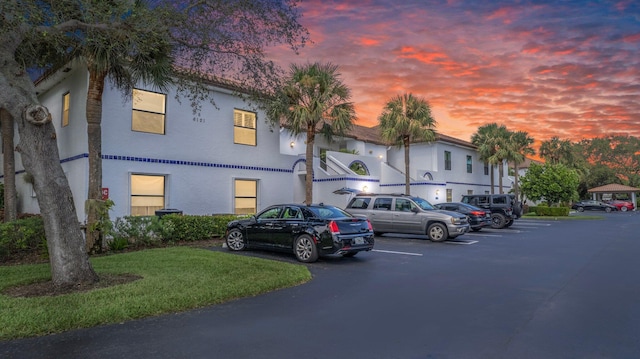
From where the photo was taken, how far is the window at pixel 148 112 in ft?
52.4

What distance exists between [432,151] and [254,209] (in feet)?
67.3

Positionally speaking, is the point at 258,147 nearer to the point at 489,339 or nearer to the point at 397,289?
the point at 397,289

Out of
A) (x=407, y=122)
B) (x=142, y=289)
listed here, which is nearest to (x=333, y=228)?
(x=142, y=289)

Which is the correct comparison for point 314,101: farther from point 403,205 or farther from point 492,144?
point 492,144

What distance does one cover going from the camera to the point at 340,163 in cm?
2677

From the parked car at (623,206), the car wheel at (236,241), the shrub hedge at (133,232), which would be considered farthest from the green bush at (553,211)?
the car wheel at (236,241)

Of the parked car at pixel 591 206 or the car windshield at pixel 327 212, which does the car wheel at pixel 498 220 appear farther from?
the parked car at pixel 591 206

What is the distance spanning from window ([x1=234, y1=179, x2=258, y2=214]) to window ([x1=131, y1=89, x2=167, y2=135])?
168 inches

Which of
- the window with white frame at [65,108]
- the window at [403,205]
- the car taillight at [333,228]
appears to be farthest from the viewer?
the window at [403,205]

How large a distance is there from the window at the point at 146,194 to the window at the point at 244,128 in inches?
157

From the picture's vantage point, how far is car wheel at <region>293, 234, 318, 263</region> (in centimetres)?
1052

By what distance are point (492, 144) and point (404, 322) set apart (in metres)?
37.0

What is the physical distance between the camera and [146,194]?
52.9 ft

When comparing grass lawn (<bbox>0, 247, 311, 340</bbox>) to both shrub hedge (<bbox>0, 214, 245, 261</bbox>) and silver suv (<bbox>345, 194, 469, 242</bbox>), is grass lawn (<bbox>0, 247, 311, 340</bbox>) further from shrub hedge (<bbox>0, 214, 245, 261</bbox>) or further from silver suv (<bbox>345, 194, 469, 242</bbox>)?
silver suv (<bbox>345, 194, 469, 242</bbox>)
